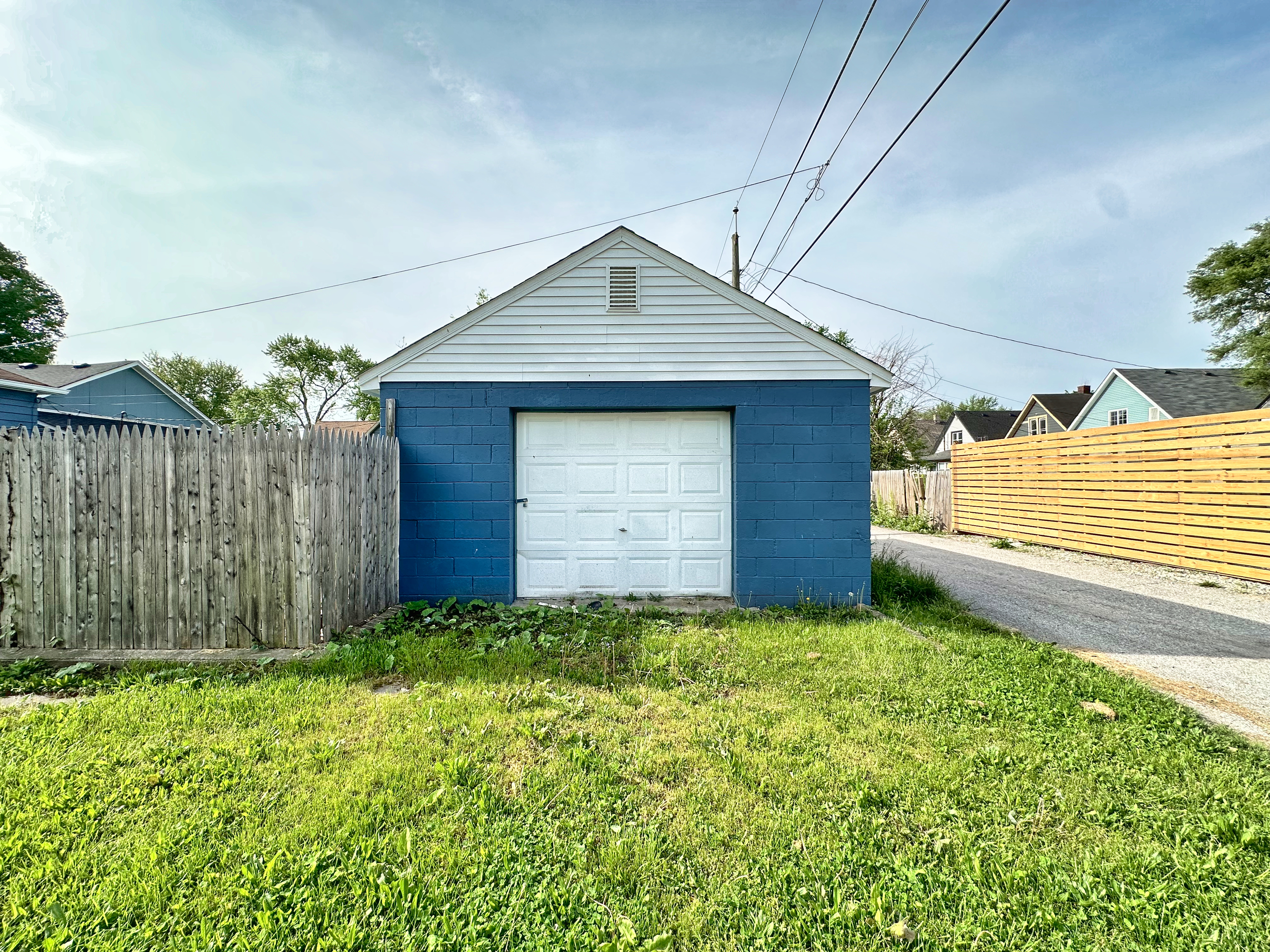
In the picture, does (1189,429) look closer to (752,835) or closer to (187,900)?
(752,835)

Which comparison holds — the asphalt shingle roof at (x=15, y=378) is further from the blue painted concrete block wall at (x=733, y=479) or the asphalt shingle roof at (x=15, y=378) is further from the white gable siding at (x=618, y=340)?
the white gable siding at (x=618, y=340)

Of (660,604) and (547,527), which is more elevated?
(547,527)

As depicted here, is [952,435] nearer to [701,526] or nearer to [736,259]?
[736,259]

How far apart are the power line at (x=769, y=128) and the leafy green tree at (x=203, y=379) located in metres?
40.0

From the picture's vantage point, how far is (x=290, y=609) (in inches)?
176

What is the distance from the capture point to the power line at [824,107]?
5.43m

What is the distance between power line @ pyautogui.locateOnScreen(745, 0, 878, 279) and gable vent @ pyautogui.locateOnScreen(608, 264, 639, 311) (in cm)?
341

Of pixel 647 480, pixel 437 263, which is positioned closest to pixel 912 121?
pixel 647 480

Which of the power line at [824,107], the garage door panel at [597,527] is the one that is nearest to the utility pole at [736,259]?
the power line at [824,107]

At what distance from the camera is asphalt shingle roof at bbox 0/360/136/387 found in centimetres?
1438

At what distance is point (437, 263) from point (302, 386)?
97.8 ft

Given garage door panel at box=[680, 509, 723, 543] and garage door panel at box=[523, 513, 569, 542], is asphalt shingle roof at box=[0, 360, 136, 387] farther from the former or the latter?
garage door panel at box=[680, 509, 723, 543]

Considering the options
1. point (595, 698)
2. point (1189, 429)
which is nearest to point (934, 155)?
point (1189, 429)

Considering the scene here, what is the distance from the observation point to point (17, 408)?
11.9 m
